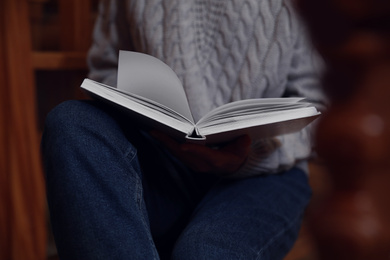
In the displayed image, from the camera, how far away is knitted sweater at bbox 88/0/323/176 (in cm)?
83

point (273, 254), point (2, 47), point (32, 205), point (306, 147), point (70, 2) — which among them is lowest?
point (32, 205)

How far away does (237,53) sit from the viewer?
0.85 metres

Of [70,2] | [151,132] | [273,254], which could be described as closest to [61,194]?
[151,132]

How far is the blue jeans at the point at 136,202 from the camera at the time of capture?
1.79 feet

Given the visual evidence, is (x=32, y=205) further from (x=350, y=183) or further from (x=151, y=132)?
(x=350, y=183)

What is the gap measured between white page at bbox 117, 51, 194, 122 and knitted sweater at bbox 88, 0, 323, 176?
0.22 meters

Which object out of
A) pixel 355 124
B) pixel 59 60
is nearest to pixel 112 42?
pixel 59 60

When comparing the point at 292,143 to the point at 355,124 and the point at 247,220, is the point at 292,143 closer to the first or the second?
the point at 247,220

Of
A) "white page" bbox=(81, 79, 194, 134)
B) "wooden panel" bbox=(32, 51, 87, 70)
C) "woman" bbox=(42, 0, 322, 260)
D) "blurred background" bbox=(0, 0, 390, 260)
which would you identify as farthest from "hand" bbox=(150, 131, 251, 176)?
"wooden panel" bbox=(32, 51, 87, 70)

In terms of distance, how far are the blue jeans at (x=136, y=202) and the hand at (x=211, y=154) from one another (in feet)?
0.12

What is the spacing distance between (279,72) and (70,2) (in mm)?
700

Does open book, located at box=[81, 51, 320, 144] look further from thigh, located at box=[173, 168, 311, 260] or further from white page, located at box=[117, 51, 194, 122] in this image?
thigh, located at box=[173, 168, 311, 260]

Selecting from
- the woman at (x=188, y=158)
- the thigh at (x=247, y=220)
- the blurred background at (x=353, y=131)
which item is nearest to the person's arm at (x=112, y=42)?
the woman at (x=188, y=158)

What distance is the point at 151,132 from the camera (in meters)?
0.71
